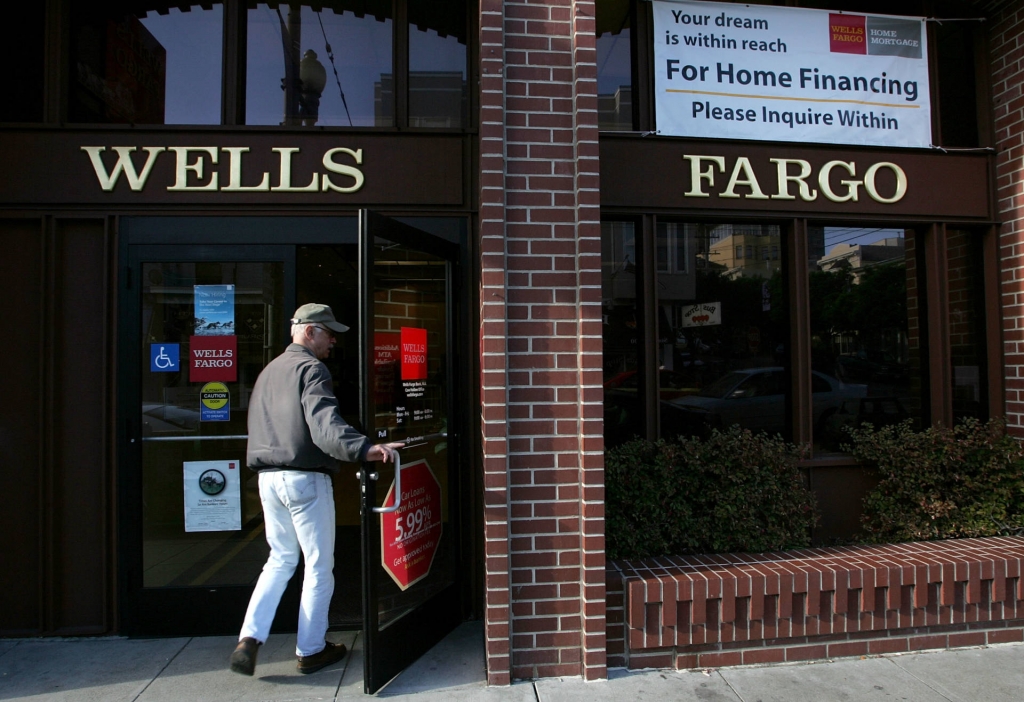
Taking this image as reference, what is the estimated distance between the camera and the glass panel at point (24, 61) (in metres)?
4.11

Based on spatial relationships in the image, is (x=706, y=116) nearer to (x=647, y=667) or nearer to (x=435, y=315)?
(x=435, y=315)

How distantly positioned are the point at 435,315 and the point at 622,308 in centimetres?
140

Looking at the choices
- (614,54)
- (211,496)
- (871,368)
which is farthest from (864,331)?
(211,496)

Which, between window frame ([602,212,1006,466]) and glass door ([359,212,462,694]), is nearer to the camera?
Answer: glass door ([359,212,462,694])

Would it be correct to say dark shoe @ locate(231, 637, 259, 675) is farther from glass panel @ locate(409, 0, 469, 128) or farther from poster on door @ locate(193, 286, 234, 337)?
glass panel @ locate(409, 0, 469, 128)

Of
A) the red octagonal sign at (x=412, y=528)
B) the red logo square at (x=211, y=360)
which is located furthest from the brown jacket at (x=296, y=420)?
the red logo square at (x=211, y=360)

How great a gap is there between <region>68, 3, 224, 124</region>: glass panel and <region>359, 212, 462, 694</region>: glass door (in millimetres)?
1823

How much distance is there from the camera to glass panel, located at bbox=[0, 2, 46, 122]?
4109mm

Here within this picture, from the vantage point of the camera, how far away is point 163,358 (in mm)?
4059

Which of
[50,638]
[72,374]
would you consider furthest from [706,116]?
[50,638]

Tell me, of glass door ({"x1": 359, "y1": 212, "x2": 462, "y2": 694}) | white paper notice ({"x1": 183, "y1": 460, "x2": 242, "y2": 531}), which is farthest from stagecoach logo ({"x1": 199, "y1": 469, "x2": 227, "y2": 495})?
glass door ({"x1": 359, "y1": 212, "x2": 462, "y2": 694})

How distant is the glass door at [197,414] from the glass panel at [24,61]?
1.19 m

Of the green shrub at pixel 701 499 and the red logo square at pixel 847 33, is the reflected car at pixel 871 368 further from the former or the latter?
the red logo square at pixel 847 33

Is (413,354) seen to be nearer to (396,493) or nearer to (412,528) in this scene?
(396,493)
